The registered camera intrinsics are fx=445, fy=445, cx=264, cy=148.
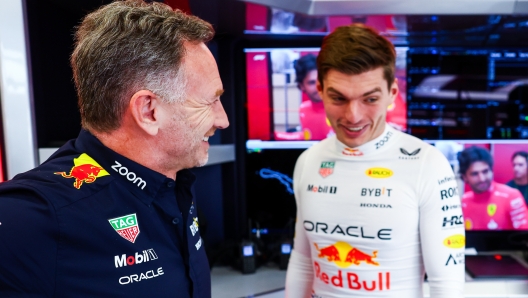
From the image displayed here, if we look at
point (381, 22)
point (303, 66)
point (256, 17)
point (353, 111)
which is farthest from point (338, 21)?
point (353, 111)

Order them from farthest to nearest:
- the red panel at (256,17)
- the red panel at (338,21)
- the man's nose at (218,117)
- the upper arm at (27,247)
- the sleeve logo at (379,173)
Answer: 1. the red panel at (338,21)
2. the red panel at (256,17)
3. the sleeve logo at (379,173)
4. the man's nose at (218,117)
5. the upper arm at (27,247)

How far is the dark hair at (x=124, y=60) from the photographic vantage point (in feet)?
2.33

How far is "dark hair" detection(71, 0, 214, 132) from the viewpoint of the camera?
2.33 feet

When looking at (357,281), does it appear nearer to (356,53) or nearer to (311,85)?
(356,53)

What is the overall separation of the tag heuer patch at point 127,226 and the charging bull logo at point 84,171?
0.24 feet

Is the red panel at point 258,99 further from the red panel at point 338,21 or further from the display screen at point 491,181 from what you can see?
the display screen at point 491,181

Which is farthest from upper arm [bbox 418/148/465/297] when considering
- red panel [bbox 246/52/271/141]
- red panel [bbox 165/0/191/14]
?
red panel [bbox 246/52/271/141]

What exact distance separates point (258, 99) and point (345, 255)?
0.88 metres

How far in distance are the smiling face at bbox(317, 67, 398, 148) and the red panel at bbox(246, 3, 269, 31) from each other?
338mm

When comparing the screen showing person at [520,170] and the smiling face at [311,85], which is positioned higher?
the smiling face at [311,85]

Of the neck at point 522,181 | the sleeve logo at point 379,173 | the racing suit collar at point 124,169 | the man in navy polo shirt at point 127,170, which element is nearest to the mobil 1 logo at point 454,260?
the sleeve logo at point 379,173

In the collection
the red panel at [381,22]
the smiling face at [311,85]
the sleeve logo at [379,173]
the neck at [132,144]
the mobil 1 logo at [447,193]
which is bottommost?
the mobil 1 logo at [447,193]

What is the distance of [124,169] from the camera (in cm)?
72

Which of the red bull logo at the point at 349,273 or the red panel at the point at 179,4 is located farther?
the red panel at the point at 179,4
